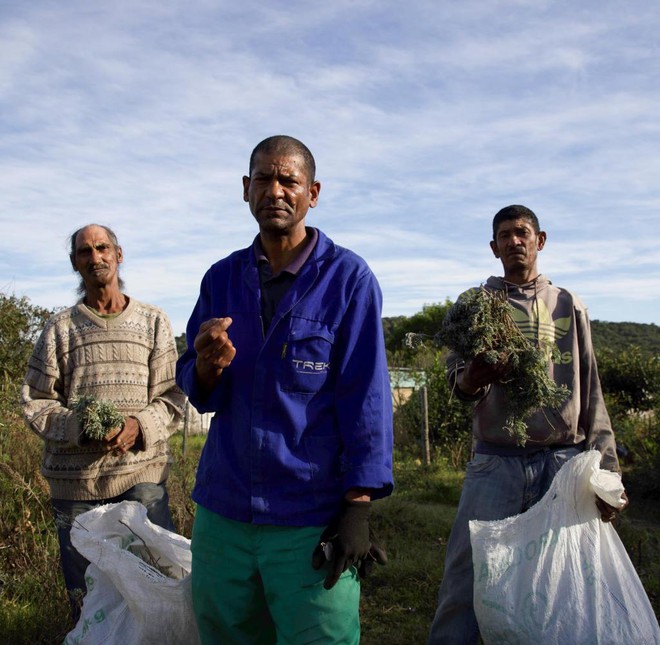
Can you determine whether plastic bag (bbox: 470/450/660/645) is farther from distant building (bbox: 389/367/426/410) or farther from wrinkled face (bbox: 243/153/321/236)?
distant building (bbox: 389/367/426/410)

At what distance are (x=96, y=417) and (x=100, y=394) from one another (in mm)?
292

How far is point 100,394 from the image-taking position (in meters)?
3.69

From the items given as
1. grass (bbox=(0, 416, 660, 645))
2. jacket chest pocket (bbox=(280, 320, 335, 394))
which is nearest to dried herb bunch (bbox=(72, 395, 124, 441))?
grass (bbox=(0, 416, 660, 645))

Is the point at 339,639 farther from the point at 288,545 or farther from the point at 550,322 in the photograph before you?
the point at 550,322

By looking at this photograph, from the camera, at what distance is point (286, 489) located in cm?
241

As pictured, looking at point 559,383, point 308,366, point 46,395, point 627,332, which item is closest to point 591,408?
point 559,383

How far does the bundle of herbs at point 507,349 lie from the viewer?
3262 millimetres

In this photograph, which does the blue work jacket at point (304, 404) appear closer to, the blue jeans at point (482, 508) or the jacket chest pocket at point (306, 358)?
the jacket chest pocket at point (306, 358)

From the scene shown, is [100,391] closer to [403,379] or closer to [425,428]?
[425,428]

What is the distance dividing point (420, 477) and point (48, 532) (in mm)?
5246

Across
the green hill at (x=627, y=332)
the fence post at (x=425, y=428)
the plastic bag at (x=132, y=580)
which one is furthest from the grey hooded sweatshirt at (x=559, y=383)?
the green hill at (x=627, y=332)

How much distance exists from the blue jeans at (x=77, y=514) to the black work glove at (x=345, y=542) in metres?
1.54

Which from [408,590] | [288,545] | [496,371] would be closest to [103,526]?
[288,545]

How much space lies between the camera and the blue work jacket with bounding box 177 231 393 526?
2.41 m
